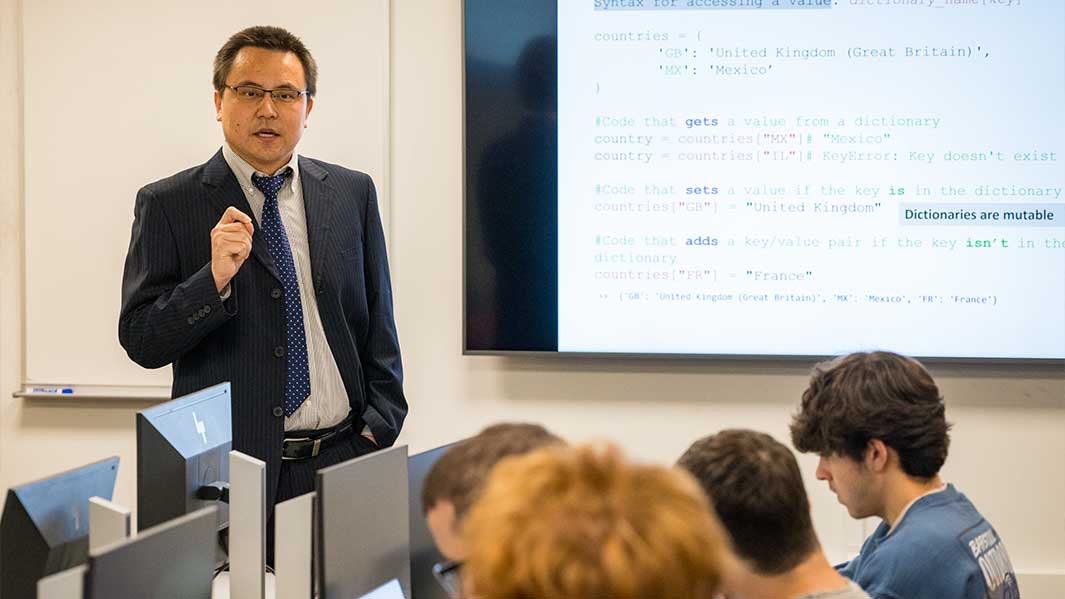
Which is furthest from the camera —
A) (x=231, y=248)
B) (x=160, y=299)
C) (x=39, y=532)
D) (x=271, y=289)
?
(x=271, y=289)

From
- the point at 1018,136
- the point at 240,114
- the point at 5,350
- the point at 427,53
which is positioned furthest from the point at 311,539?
the point at 1018,136

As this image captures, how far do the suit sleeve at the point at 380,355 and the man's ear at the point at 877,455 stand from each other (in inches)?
47.9

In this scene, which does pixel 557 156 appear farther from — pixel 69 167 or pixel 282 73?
pixel 69 167

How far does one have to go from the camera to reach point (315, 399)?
2756 mm

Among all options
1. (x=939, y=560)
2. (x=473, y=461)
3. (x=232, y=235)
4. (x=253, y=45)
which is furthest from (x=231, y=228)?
(x=939, y=560)

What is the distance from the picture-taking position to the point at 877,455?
2.12m

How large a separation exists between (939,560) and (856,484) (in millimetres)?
252

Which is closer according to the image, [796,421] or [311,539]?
[311,539]

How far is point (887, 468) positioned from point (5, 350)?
2944mm

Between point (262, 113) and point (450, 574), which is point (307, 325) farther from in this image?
point (450, 574)

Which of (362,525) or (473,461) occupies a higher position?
(473,461)

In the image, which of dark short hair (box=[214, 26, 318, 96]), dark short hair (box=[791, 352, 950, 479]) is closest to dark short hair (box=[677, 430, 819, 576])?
dark short hair (box=[791, 352, 950, 479])

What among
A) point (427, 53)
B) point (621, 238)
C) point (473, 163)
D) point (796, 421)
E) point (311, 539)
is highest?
point (427, 53)

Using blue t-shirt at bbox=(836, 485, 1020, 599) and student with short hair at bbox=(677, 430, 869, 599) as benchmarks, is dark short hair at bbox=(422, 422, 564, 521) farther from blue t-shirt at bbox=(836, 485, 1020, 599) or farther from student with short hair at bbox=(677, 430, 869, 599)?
blue t-shirt at bbox=(836, 485, 1020, 599)
